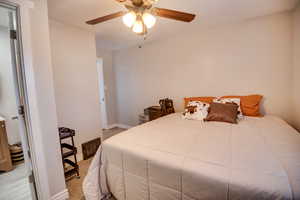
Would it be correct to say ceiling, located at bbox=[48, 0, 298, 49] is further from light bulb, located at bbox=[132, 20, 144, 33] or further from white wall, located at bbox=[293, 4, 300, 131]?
light bulb, located at bbox=[132, 20, 144, 33]

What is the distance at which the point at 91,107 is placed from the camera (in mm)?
2836

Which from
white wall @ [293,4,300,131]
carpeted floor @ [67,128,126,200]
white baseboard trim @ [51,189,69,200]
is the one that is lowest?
carpeted floor @ [67,128,126,200]

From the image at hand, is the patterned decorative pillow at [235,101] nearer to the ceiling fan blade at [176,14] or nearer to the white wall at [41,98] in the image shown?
the ceiling fan blade at [176,14]

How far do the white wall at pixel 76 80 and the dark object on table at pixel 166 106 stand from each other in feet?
4.30

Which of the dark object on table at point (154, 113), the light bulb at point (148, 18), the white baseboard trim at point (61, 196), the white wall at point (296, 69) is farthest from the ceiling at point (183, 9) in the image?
the white baseboard trim at point (61, 196)

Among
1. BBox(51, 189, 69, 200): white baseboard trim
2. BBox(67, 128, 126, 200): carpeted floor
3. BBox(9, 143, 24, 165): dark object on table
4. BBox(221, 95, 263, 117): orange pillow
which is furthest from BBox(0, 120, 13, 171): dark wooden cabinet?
BBox(221, 95, 263, 117): orange pillow

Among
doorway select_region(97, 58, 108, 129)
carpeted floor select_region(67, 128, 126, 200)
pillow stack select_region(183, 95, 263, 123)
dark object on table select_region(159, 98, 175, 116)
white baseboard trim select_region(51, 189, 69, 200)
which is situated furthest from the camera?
doorway select_region(97, 58, 108, 129)

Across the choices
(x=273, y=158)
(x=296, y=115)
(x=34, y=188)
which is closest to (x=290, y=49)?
(x=296, y=115)

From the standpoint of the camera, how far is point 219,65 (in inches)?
111

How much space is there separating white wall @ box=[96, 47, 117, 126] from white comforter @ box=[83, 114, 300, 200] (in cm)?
263

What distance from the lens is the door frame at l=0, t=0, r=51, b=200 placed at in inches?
55.3

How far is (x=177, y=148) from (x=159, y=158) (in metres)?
0.22

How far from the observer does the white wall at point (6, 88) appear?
251cm

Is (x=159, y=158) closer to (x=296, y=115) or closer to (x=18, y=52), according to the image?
(x=18, y=52)
